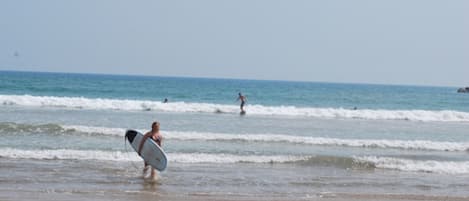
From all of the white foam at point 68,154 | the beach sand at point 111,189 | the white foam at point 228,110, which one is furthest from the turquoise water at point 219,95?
the beach sand at point 111,189

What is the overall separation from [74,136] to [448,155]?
1108 cm

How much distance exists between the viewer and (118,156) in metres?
16.1

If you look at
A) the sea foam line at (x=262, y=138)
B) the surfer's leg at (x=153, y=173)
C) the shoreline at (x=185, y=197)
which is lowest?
the shoreline at (x=185, y=197)

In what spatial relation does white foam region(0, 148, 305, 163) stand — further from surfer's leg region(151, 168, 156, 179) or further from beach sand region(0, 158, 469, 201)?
surfer's leg region(151, 168, 156, 179)

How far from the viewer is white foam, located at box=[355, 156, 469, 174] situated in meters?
16.3

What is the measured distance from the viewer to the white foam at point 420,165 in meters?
16.3

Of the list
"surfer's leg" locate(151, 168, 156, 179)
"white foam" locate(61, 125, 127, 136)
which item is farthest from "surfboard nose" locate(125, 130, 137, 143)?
"white foam" locate(61, 125, 127, 136)

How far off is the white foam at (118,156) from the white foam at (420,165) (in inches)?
77.9

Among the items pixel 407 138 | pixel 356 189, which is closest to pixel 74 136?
pixel 356 189

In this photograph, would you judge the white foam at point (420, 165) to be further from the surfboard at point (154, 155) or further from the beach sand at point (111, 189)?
the surfboard at point (154, 155)

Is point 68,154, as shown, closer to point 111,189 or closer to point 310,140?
point 111,189

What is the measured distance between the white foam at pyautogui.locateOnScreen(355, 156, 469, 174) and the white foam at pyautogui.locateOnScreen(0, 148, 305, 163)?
1.98m

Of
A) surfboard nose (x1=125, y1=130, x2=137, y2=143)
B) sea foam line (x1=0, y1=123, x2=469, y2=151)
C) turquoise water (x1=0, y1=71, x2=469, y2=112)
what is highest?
turquoise water (x1=0, y1=71, x2=469, y2=112)

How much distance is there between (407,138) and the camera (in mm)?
23953
